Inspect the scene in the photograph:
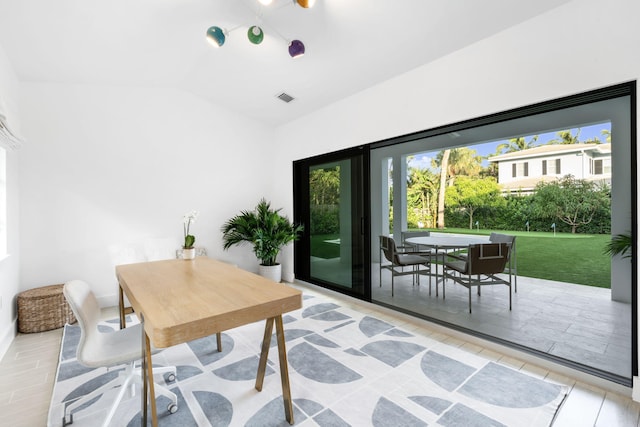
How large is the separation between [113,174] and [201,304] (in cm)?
347

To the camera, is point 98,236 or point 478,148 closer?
point 98,236

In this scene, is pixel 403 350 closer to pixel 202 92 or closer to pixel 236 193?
pixel 236 193

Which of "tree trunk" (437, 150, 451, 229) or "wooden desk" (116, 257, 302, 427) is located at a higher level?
"tree trunk" (437, 150, 451, 229)

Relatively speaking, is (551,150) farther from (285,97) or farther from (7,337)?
(7,337)

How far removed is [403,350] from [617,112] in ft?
13.3

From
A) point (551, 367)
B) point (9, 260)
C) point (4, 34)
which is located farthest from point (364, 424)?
point (4, 34)

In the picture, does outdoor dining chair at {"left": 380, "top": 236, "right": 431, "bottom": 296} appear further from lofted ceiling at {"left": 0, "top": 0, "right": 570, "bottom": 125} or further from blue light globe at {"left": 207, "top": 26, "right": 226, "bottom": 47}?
blue light globe at {"left": 207, "top": 26, "right": 226, "bottom": 47}

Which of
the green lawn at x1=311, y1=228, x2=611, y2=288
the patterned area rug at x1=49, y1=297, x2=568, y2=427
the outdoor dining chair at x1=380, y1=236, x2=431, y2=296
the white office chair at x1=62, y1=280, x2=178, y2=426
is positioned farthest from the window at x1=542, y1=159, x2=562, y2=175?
the white office chair at x1=62, y1=280, x2=178, y2=426

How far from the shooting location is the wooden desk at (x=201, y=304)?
133cm

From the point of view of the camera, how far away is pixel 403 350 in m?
2.74

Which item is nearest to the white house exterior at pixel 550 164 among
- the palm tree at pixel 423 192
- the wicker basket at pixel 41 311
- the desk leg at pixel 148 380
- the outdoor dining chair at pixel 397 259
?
the palm tree at pixel 423 192

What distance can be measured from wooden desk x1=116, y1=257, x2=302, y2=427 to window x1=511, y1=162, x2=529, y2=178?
7.72m

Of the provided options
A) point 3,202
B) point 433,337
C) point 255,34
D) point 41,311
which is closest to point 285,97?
point 255,34

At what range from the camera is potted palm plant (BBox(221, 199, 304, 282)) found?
190 inches
